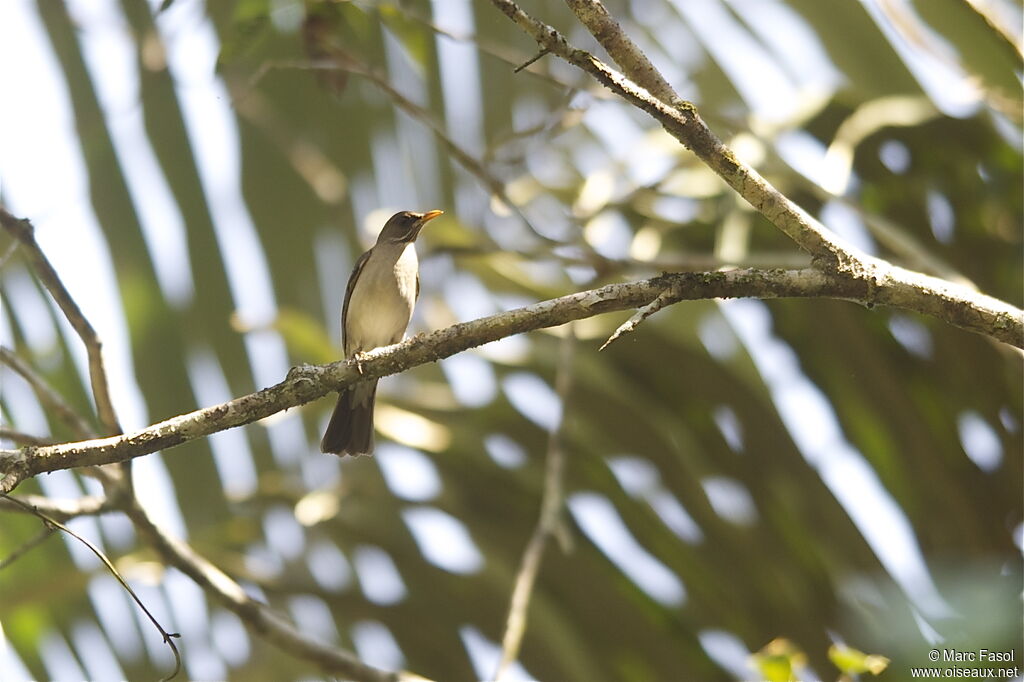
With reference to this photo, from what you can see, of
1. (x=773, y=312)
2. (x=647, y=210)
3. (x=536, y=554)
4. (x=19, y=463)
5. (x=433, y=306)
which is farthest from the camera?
(x=433, y=306)

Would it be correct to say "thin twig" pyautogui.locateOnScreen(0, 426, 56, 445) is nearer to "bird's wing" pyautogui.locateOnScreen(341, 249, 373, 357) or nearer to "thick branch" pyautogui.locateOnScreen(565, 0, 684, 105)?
"thick branch" pyautogui.locateOnScreen(565, 0, 684, 105)

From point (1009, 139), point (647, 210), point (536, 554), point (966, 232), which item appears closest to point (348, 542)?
point (536, 554)

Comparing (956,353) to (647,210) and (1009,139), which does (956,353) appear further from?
(647,210)

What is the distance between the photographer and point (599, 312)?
8.45 ft

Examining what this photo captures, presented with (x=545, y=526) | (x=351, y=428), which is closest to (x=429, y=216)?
(x=351, y=428)

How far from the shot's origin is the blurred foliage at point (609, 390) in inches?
152

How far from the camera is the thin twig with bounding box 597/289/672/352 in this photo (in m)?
2.38

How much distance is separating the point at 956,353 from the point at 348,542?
100 inches

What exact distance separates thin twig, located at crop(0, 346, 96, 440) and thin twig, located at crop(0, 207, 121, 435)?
0.26 m

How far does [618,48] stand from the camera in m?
2.58

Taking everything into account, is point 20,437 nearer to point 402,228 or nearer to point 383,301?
point 383,301

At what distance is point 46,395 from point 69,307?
19.5 inches

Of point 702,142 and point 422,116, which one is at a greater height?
point 422,116

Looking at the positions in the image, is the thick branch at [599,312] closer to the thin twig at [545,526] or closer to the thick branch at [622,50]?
the thick branch at [622,50]
